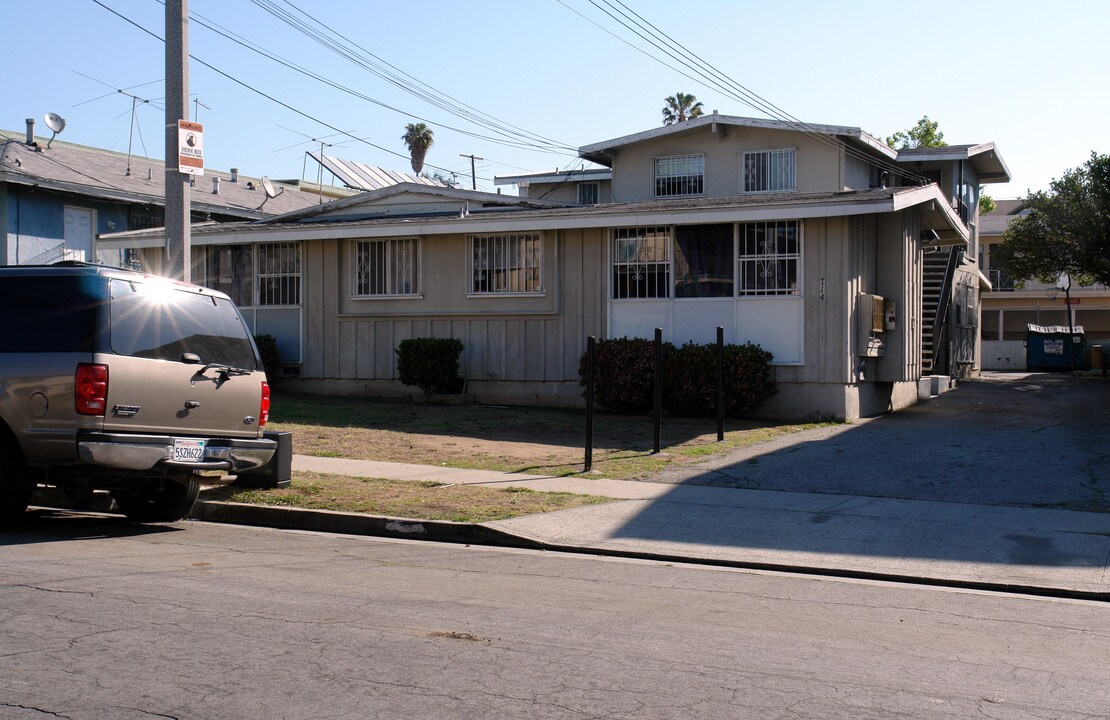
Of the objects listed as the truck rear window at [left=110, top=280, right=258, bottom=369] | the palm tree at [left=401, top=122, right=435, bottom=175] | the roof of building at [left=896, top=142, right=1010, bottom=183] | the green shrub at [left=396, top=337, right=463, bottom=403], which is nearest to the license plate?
the truck rear window at [left=110, top=280, right=258, bottom=369]

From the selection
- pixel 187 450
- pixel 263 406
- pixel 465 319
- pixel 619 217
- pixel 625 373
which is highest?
pixel 619 217

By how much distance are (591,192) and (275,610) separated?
31.9m

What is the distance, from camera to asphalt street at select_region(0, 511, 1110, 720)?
5031 millimetres

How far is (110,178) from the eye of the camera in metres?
28.8

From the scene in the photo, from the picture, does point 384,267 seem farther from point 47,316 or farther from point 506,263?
point 47,316

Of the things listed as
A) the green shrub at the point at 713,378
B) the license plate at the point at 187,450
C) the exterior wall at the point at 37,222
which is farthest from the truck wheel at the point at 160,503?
the exterior wall at the point at 37,222

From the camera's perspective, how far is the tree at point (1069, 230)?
3369cm

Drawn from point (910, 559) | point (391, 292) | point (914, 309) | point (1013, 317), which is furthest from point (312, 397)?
point (1013, 317)

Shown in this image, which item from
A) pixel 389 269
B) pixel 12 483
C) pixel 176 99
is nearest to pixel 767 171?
pixel 389 269

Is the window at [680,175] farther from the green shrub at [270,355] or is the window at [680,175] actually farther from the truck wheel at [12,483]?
the truck wheel at [12,483]

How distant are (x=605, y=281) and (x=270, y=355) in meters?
7.43

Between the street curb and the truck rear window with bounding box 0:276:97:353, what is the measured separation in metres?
2.79

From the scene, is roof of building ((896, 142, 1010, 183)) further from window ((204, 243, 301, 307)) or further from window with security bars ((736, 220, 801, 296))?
window ((204, 243, 301, 307))

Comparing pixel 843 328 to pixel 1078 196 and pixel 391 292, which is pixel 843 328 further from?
pixel 1078 196
